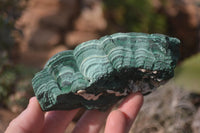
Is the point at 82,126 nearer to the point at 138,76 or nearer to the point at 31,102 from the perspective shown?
the point at 31,102

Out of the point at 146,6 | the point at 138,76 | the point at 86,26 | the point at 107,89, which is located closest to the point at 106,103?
the point at 107,89

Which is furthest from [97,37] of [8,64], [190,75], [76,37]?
[8,64]

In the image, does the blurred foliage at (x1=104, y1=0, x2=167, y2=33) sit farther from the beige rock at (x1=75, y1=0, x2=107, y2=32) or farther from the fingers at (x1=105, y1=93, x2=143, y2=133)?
the fingers at (x1=105, y1=93, x2=143, y2=133)

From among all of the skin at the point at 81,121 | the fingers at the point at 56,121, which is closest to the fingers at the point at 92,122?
the skin at the point at 81,121

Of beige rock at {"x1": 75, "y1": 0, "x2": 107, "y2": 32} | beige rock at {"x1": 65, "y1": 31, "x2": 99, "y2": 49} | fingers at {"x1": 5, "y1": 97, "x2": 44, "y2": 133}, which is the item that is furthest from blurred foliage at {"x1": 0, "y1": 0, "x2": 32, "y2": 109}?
beige rock at {"x1": 75, "y1": 0, "x2": 107, "y2": 32}

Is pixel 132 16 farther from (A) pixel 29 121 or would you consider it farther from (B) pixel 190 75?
(A) pixel 29 121
